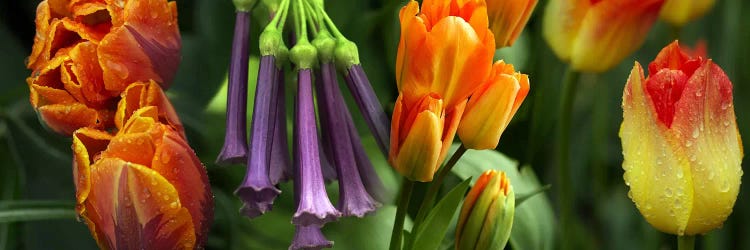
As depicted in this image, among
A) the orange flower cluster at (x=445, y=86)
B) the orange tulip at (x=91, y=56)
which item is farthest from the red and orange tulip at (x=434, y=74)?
the orange tulip at (x=91, y=56)

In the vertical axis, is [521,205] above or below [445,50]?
below

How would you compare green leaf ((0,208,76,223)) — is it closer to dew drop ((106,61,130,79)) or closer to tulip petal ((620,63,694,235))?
dew drop ((106,61,130,79))

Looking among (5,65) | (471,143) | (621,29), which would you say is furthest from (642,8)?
(5,65)

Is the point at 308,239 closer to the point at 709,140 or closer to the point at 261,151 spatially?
the point at 261,151

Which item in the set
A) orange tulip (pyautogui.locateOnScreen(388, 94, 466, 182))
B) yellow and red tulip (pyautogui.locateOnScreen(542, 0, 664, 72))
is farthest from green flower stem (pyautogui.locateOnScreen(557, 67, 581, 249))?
orange tulip (pyautogui.locateOnScreen(388, 94, 466, 182))

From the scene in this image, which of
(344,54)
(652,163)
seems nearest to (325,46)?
(344,54)

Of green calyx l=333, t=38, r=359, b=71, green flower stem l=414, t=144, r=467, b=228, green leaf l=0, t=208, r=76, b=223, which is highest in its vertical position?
green calyx l=333, t=38, r=359, b=71
